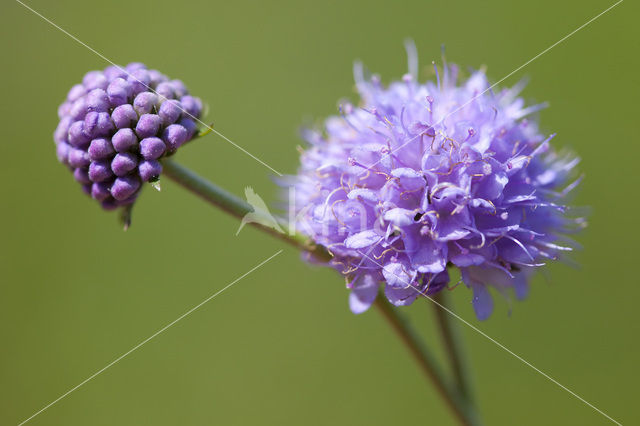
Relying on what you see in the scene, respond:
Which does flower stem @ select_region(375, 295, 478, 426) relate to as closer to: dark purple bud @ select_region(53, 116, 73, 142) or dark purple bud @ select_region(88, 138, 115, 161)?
dark purple bud @ select_region(88, 138, 115, 161)

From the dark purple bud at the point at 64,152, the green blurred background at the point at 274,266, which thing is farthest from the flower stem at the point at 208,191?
the green blurred background at the point at 274,266

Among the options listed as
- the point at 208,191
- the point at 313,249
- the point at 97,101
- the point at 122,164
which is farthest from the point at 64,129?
the point at 313,249

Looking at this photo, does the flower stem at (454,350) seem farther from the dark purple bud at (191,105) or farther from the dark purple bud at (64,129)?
the dark purple bud at (64,129)

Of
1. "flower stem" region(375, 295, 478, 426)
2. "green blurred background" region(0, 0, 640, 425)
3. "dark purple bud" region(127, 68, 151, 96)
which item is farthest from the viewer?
"green blurred background" region(0, 0, 640, 425)

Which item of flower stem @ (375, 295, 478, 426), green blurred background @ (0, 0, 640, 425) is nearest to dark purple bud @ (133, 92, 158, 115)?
flower stem @ (375, 295, 478, 426)

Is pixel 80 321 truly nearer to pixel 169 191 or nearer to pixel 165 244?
pixel 165 244

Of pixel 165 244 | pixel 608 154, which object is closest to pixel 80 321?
pixel 165 244

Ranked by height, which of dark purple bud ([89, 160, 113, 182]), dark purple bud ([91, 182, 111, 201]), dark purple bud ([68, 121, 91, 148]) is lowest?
dark purple bud ([91, 182, 111, 201])
